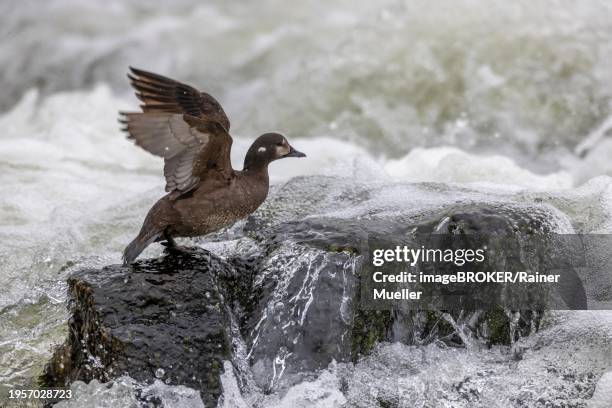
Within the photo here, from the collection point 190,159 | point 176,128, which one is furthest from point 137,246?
point 176,128

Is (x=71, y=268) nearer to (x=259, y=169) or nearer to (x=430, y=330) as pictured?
(x=259, y=169)

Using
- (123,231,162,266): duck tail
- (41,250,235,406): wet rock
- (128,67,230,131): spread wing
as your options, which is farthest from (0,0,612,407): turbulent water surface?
(128,67,230,131): spread wing

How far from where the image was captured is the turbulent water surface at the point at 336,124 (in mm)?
4012

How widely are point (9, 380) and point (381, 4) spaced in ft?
25.9

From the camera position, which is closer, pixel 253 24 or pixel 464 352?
pixel 464 352

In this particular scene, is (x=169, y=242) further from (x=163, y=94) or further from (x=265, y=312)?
(x=163, y=94)

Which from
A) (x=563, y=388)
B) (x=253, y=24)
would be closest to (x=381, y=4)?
(x=253, y=24)

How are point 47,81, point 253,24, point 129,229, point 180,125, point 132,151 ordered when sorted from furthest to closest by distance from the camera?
point 253,24 → point 47,81 → point 132,151 → point 129,229 → point 180,125

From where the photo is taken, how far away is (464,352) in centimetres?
411

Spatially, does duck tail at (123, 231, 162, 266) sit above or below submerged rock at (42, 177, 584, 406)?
above

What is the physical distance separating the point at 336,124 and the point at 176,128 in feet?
15.6

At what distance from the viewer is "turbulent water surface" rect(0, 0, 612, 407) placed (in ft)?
13.2

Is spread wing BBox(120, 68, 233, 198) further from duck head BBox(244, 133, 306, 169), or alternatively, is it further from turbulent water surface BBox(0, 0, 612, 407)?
turbulent water surface BBox(0, 0, 612, 407)

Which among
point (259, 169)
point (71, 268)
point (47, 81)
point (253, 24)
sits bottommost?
point (71, 268)
